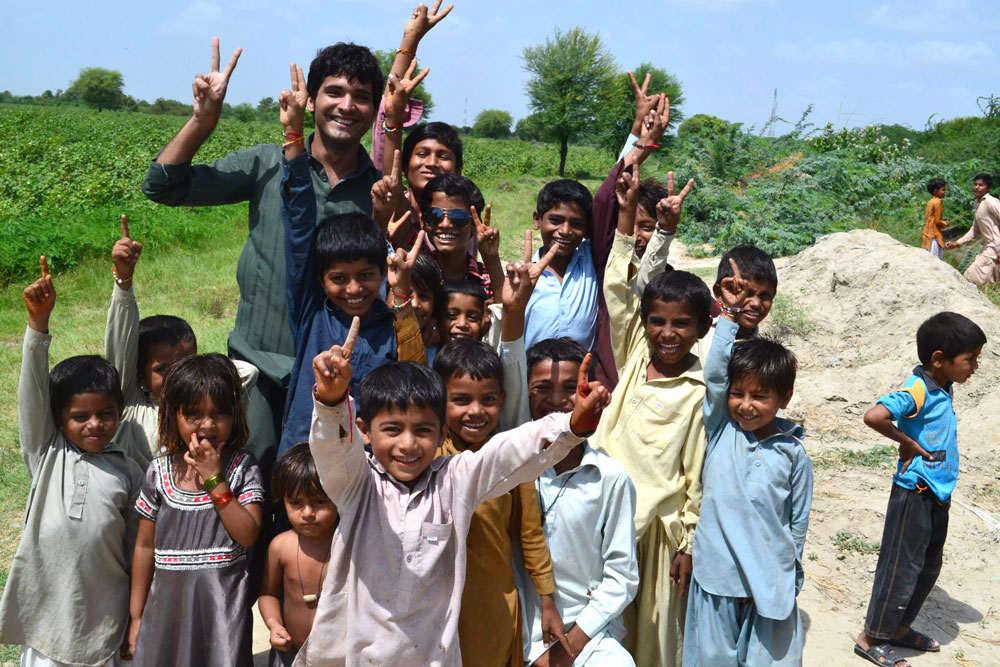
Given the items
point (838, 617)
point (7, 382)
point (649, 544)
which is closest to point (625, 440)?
point (649, 544)

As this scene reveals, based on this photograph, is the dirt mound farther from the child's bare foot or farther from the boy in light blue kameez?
the boy in light blue kameez

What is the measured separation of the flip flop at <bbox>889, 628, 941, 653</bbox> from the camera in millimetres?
3771

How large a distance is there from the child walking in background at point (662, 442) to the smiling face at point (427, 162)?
3.56 ft

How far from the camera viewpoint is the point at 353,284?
2660 millimetres

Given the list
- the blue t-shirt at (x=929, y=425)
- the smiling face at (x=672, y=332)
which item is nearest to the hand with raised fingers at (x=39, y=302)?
the smiling face at (x=672, y=332)

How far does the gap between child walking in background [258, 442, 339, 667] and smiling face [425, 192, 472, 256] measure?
113cm

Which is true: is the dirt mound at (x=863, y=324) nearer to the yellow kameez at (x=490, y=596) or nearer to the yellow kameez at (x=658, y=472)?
the yellow kameez at (x=658, y=472)

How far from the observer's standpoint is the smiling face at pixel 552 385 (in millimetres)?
2713

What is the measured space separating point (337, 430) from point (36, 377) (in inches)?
46.1

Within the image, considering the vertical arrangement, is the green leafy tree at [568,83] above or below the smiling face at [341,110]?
above

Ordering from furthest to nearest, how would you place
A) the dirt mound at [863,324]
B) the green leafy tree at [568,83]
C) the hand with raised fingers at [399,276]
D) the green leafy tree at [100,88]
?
the green leafy tree at [100,88] → the green leafy tree at [568,83] → the dirt mound at [863,324] → the hand with raised fingers at [399,276]

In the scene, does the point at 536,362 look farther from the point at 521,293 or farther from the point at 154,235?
the point at 154,235

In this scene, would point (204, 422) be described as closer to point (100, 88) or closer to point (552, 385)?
point (552, 385)

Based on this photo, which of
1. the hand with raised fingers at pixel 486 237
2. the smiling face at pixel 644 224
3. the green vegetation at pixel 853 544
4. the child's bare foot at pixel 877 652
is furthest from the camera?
the green vegetation at pixel 853 544
